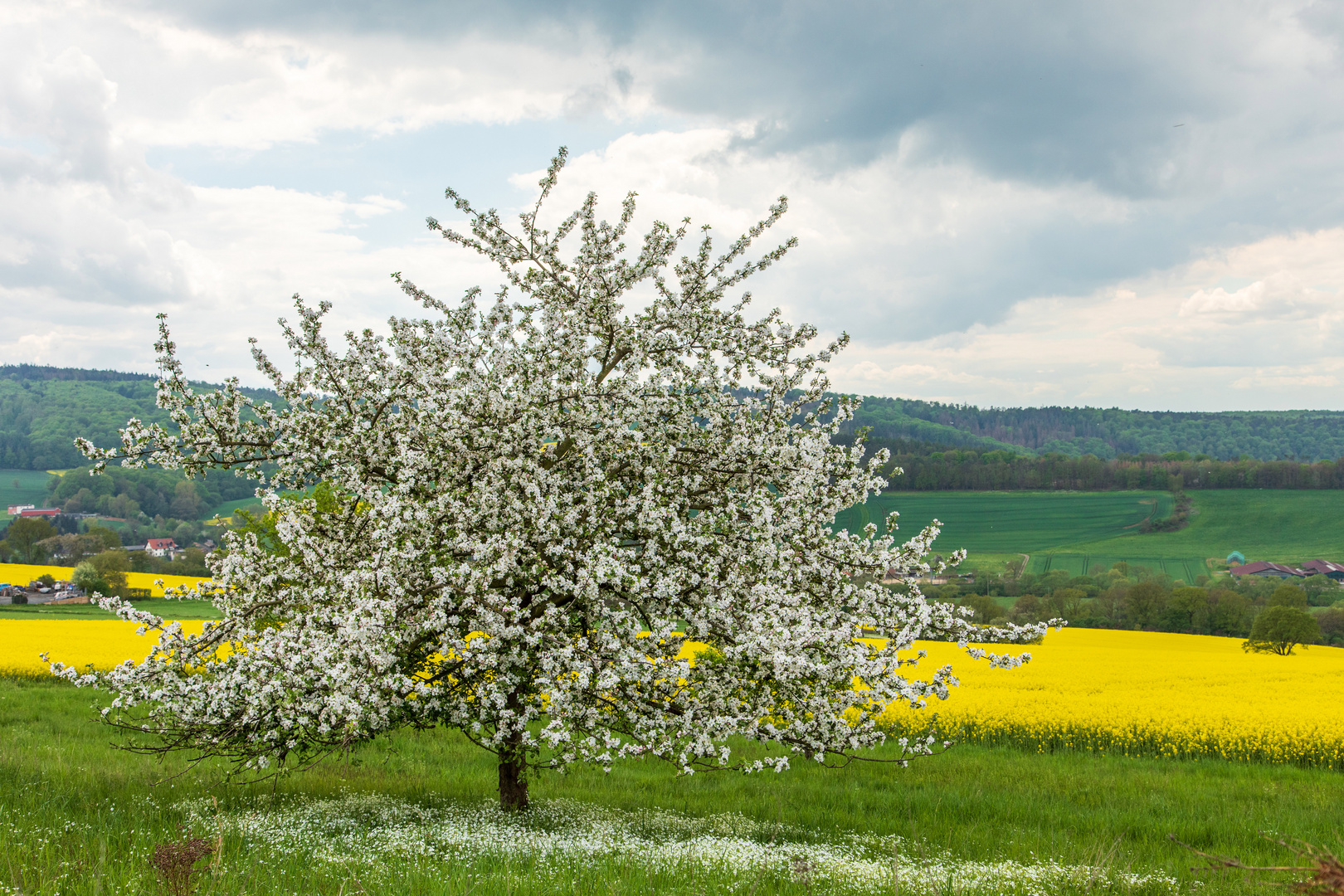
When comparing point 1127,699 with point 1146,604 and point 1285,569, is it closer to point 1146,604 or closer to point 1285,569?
point 1146,604

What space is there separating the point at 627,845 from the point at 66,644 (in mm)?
34020

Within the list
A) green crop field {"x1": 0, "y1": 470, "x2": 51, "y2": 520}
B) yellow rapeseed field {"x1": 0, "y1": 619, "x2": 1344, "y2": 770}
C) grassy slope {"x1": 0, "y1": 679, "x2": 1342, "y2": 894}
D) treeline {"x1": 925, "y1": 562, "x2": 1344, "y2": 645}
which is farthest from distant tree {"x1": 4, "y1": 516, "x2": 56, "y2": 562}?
treeline {"x1": 925, "y1": 562, "x2": 1344, "y2": 645}

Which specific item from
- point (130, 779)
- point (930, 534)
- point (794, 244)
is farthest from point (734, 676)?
point (130, 779)

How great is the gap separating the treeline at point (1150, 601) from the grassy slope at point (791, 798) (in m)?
32.4

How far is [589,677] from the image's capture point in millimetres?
8219

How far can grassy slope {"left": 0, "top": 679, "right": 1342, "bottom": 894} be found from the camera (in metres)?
7.72

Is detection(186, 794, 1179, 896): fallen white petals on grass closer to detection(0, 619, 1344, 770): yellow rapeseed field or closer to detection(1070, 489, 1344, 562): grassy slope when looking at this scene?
detection(0, 619, 1344, 770): yellow rapeseed field

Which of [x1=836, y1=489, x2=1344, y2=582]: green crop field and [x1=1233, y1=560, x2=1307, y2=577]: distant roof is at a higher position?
[x1=836, y1=489, x2=1344, y2=582]: green crop field

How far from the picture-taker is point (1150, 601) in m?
61.4

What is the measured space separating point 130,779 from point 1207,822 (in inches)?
639

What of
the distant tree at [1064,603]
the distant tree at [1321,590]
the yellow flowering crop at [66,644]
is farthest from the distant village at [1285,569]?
the yellow flowering crop at [66,644]

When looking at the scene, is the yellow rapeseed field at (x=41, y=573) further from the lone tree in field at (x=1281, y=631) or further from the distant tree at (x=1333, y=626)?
the distant tree at (x=1333, y=626)

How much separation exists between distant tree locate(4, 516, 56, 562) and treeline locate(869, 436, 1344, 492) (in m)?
109

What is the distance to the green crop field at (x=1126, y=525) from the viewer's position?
100312mm
